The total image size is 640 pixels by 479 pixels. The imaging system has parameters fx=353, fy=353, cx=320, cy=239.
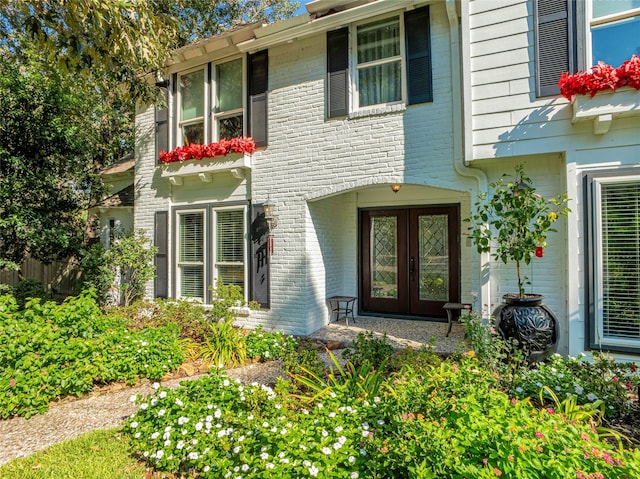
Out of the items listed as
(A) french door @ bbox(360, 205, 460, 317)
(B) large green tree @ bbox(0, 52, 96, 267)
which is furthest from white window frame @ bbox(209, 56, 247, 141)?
(A) french door @ bbox(360, 205, 460, 317)

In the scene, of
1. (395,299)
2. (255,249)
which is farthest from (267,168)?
(395,299)

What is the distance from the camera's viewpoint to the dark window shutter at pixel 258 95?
6617 millimetres

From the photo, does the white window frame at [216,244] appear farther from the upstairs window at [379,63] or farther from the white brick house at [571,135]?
the white brick house at [571,135]

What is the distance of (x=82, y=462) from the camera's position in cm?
255

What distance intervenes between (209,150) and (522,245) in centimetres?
551

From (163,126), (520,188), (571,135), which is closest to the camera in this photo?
(571,135)

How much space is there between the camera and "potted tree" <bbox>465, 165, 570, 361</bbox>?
3852 mm

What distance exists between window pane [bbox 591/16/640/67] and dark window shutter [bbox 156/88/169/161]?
7399 mm

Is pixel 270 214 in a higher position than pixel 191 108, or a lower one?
lower

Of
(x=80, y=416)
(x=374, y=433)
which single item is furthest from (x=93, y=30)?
(x=374, y=433)

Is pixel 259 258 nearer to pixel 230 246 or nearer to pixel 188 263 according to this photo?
pixel 230 246

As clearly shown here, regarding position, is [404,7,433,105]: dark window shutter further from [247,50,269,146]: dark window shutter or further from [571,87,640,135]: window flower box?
[247,50,269,146]: dark window shutter

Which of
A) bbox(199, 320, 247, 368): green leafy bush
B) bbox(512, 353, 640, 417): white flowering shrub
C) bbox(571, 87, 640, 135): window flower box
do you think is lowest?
bbox(199, 320, 247, 368): green leafy bush

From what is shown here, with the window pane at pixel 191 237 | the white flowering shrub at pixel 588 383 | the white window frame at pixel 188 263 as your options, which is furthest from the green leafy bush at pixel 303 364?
the window pane at pixel 191 237
